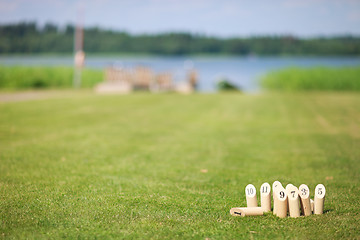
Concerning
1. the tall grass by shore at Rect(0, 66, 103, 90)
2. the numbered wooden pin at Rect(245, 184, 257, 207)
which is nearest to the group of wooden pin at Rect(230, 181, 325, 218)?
the numbered wooden pin at Rect(245, 184, 257, 207)

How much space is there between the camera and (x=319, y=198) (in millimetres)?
5121

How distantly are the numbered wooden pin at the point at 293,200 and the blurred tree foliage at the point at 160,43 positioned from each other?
113 feet

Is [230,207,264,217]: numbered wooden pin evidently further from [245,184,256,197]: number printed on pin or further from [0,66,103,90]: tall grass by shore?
[0,66,103,90]: tall grass by shore

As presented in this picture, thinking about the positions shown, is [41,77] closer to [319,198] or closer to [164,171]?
[164,171]

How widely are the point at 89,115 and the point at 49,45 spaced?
166ft

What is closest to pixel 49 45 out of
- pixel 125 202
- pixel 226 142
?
pixel 226 142

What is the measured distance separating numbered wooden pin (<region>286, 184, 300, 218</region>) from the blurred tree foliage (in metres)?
34.5

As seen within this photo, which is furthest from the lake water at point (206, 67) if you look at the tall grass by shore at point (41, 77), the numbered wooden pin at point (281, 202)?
the numbered wooden pin at point (281, 202)

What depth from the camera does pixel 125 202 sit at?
18.2ft

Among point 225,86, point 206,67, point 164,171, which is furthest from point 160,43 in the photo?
point 164,171

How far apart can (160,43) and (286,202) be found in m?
104

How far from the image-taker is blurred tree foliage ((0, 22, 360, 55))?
4472 centimetres

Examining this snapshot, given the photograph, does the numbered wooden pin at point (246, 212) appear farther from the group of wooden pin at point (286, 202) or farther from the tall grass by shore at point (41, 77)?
the tall grass by shore at point (41, 77)

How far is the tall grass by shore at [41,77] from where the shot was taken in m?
24.9
